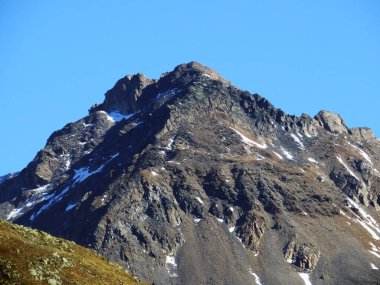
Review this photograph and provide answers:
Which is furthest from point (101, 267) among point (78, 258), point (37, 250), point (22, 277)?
point (22, 277)

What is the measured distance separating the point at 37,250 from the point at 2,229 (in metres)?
4.55

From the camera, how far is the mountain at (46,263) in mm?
64812

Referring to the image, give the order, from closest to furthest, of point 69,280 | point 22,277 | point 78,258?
point 22,277 < point 69,280 < point 78,258

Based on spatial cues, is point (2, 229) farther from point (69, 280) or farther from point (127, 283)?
point (127, 283)

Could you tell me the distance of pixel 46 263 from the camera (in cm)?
6900

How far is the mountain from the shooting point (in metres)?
64.8

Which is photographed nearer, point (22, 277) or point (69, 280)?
point (22, 277)

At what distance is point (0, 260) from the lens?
2522 inches

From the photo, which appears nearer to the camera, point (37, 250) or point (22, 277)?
point (22, 277)

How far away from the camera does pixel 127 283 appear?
78875 millimetres

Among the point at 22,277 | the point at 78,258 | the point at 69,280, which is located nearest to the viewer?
the point at 22,277

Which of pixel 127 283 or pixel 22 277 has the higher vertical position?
pixel 127 283

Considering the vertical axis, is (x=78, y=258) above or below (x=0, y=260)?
above

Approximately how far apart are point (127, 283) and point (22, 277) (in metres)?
17.1
